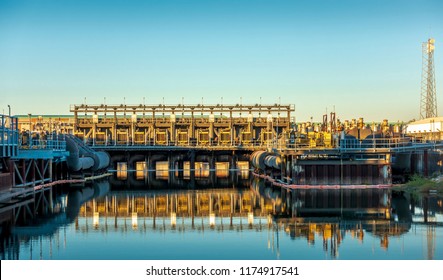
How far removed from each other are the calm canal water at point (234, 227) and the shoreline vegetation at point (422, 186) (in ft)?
6.83

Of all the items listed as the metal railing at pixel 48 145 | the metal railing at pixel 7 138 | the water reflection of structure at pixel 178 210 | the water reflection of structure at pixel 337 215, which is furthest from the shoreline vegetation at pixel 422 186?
the metal railing at pixel 48 145

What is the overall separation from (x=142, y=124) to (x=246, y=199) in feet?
165

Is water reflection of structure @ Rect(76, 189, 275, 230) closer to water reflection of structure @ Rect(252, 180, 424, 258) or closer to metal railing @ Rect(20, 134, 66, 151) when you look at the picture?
water reflection of structure @ Rect(252, 180, 424, 258)

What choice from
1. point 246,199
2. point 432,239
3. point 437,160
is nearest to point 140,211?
point 246,199

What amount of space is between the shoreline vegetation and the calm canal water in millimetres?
2083

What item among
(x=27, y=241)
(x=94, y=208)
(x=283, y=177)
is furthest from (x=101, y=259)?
(x=283, y=177)

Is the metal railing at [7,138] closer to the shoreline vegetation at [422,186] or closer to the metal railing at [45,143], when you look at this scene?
the metal railing at [45,143]

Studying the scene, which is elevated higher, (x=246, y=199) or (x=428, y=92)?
Result: (x=428, y=92)

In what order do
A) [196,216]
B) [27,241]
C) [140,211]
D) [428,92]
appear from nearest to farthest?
[27,241], [196,216], [140,211], [428,92]

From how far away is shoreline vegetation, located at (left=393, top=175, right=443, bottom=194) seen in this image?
1747 inches

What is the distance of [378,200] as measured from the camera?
40438mm
